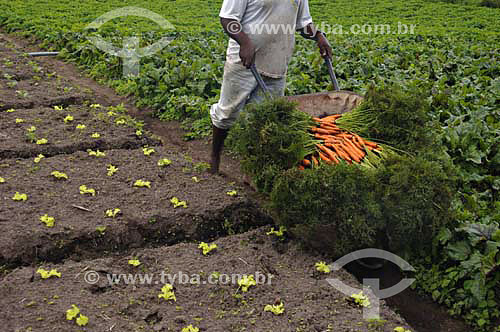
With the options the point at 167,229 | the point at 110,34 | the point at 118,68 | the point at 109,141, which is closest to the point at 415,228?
the point at 167,229

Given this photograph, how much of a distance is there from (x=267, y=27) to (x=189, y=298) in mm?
2474

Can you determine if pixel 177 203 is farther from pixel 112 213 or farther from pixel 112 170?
pixel 112 170

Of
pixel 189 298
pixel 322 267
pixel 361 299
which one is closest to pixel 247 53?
pixel 322 267

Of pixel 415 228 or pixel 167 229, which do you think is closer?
pixel 415 228

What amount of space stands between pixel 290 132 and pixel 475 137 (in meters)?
2.45

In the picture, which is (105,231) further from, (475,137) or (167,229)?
(475,137)

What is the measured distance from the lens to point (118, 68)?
985cm

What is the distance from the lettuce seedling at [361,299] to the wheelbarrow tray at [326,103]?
213 centimetres

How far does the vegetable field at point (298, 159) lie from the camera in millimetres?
3850

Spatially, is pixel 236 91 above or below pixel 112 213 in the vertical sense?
above

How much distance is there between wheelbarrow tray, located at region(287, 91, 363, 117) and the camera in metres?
5.29

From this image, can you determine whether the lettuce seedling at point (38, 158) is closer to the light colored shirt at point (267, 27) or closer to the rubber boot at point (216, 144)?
the rubber boot at point (216, 144)

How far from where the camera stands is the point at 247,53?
4664 mm
